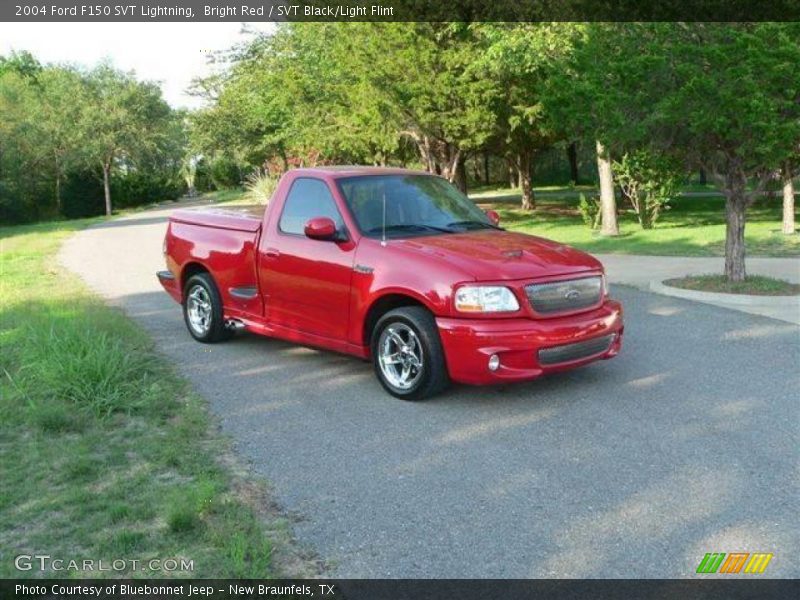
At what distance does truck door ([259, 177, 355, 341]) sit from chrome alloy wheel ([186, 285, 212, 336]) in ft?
3.79

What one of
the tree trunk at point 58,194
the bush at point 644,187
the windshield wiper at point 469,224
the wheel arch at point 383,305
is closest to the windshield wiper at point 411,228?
the windshield wiper at point 469,224

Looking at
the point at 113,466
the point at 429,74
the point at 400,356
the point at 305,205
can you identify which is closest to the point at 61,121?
the point at 429,74

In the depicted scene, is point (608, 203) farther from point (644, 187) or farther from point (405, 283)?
point (405, 283)

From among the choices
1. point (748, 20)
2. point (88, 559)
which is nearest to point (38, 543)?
point (88, 559)

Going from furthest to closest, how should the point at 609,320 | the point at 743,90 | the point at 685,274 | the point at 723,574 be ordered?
the point at 685,274 → the point at 743,90 → the point at 609,320 → the point at 723,574

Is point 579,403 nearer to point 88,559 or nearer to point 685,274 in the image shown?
point 88,559

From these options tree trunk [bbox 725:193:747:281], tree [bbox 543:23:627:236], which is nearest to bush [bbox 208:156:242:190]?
tree [bbox 543:23:627:236]

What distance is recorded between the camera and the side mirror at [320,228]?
263 inches

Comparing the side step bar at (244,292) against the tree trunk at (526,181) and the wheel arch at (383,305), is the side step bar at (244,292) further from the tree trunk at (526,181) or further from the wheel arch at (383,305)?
the tree trunk at (526,181)

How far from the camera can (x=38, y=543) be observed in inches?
154

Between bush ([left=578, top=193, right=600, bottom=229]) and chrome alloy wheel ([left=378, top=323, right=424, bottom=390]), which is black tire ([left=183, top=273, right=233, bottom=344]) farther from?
bush ([left=578, top=193, right=600, bottom=229])

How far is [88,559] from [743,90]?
9032 mm

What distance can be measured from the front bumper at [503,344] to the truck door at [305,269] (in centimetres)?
112

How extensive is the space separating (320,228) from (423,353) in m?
1.39
